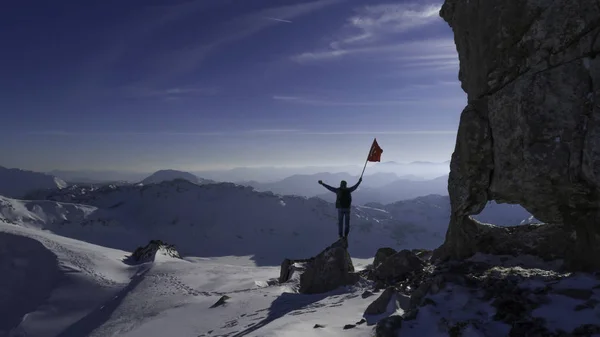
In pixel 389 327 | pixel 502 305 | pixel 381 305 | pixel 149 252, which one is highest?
pixel 502 305

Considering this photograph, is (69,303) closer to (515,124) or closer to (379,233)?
(515,124)

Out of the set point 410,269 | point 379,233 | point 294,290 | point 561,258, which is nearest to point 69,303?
point 294,290

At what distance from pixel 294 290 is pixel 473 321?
10.2 metres

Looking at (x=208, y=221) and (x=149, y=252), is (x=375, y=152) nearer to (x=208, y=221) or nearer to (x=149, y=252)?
(x=149, y=252)

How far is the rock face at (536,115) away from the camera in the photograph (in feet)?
25.5

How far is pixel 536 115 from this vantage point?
8.26 metres

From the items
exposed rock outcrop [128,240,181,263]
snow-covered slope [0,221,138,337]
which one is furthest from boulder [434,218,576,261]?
exposed rock outcrop [128,240,181,263]

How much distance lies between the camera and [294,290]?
1602 centimetres

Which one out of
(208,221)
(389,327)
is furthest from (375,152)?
(208,221)

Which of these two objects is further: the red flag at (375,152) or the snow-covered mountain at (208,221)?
the snow-covered mountain at (208,221)

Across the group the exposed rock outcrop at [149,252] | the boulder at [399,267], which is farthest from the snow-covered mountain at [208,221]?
the boulder at [399,267]

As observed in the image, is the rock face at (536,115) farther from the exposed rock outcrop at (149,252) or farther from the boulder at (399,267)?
the exposed rock outcrop at (149,252)

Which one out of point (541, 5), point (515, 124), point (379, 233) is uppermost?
point (541, 5)

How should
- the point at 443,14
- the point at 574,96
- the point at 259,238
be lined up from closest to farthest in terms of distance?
1. the point at 574,96
2. the point at 443,14
3. the point at 259,238
